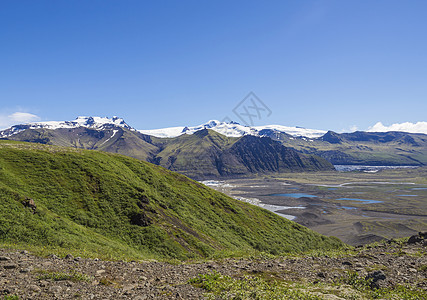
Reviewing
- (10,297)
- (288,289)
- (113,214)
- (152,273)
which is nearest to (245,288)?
(288,289)

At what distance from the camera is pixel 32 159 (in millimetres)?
48750

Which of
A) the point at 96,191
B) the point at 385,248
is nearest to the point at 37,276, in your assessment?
the point at 96,191

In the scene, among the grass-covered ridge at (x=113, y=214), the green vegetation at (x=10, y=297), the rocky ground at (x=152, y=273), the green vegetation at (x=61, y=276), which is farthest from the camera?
the grass-covered ridge at (x=113, y=214)

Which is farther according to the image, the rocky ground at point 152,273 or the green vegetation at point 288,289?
the green vegetation at point 288,289

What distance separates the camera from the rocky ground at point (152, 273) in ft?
47.6

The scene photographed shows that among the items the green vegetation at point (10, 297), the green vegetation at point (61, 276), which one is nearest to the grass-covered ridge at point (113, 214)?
the green vegetation at point (61, 276)

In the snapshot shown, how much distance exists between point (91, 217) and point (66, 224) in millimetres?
7135

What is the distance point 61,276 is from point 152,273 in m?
6.73

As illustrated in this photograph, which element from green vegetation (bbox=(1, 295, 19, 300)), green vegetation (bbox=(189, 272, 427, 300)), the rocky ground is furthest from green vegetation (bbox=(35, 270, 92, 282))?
green vegetation (bbox=(189, 272, 427, 300))

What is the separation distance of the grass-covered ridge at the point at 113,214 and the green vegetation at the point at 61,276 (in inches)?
302

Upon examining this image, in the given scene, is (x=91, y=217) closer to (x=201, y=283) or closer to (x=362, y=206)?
(x=201, y=283)

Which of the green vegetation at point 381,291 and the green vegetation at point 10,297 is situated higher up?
the green vegetation at point 10,297

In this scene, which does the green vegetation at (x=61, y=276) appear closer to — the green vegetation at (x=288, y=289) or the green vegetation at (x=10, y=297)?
the green vegetation at (x=10, y=297)

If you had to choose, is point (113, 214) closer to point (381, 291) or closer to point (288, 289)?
point (288, 289)
